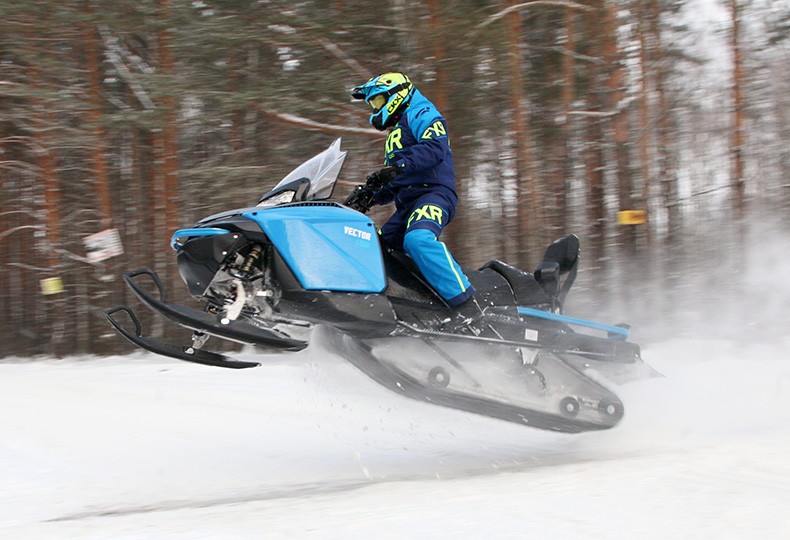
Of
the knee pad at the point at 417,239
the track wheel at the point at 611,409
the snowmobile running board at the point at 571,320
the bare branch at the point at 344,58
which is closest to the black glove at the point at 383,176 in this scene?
the knee pad at the point at 417,239

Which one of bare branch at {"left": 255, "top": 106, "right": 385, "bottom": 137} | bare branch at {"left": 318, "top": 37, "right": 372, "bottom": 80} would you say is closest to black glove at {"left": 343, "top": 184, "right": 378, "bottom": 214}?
bare branch at {"left": 255, "top": 106, "right": 385, "bottom": 137}

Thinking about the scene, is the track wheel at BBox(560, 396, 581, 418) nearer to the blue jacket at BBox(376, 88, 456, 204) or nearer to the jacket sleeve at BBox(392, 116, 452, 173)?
the blue jacket at BBox(376, 88, 456, 204)

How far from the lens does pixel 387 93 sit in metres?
4.69

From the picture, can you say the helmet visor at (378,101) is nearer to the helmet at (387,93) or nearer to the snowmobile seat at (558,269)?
the helmet at (387,93)

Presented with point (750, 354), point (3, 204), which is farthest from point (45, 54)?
point (750, 354)

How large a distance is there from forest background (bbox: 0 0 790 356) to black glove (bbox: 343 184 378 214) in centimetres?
561

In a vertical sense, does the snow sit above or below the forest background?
below

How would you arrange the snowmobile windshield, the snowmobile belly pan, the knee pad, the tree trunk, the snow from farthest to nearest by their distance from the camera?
the tree trunk
the knee pad
the snowmobile windshield
the snowmobile belly pan
the snow

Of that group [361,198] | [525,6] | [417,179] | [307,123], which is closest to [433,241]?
[417,179]

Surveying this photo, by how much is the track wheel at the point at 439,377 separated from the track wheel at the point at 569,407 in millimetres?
846

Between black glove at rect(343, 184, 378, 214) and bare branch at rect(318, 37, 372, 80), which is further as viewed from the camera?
bare branch at rect(318, 37, 372, 80)

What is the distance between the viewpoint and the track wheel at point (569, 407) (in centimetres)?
494

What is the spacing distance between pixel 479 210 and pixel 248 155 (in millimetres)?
3625

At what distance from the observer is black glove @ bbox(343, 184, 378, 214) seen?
4.80 meters
